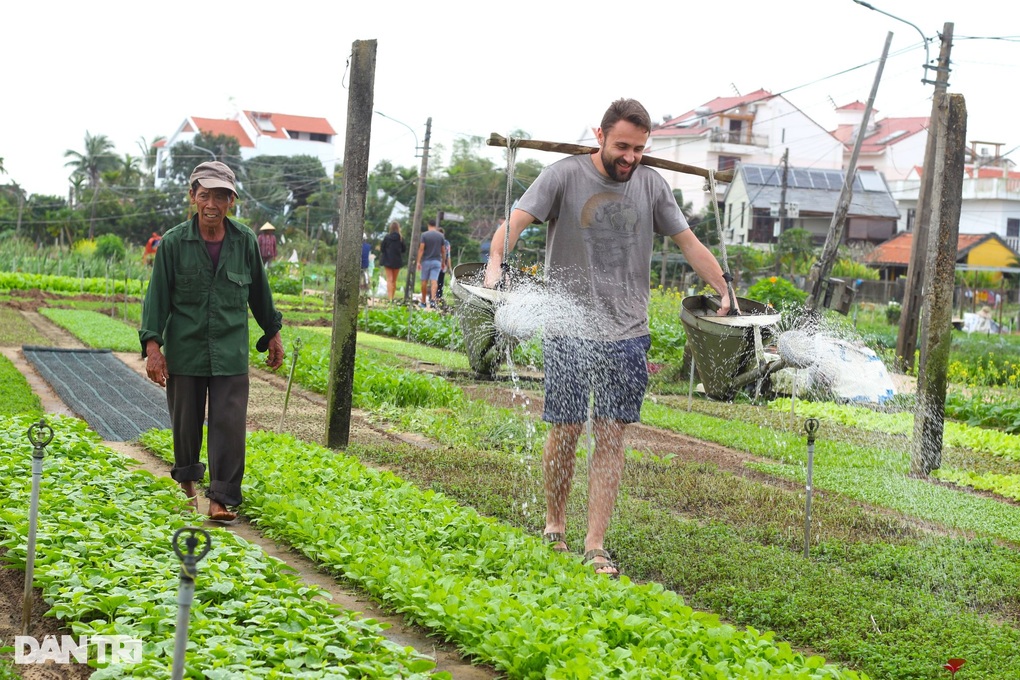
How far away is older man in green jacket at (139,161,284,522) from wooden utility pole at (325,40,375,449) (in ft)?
7.13

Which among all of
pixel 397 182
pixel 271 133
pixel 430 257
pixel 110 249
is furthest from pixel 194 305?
pixel 271 133

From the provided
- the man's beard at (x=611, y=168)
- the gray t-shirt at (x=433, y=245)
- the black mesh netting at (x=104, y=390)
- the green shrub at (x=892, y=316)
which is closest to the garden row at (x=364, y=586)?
the man's beard at (x=611, y=168)

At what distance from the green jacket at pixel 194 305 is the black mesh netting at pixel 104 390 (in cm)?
276

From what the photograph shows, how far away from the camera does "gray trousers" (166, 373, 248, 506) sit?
581 centimetres

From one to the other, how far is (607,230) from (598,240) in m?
0.07

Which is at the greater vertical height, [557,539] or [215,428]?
[215,428]

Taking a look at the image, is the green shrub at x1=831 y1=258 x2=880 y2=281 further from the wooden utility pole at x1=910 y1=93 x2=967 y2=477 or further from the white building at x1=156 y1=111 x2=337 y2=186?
the white building at x1=156 y1=111 x2=337 y2=186

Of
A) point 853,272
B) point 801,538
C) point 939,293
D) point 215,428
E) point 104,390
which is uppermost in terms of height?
point 853,272

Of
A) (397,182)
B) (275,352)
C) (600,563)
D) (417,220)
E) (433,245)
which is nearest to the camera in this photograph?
(600,563)

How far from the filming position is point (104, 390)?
10.8 m

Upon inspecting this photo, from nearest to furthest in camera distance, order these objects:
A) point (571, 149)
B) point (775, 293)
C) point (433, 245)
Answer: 1. point (571, 149)
2. point (775, 293)
3. point (433, 245)

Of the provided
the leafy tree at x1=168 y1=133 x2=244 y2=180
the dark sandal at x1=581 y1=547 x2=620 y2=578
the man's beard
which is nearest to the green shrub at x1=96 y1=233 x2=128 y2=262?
the leafy tree at x1=168 y1=133 x2=244 y2=180

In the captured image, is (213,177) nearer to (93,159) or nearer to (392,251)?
(392,251)

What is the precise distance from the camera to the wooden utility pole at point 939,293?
9352 millimetres
